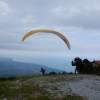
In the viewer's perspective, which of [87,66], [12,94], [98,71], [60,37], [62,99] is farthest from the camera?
[87,66]

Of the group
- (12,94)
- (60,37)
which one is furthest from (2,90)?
(60,37)

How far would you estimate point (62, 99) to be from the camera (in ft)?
48.6

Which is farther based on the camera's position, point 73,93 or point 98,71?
point 98,71

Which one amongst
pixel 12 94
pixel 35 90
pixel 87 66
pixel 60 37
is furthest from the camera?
pixel 87 66

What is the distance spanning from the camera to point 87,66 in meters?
36.6

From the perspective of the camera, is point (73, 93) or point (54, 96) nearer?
point (54, 96)

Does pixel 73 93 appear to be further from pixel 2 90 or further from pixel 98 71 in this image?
pixel 98 71

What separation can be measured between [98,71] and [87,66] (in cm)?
375

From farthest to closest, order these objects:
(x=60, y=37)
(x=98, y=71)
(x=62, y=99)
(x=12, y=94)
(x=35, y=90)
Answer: (x=98, y=71)
(x=60, y=37)
(x=35, y=90)
(x=12, y=94)
(x=62, y=99)

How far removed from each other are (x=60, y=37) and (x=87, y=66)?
19.7 meters

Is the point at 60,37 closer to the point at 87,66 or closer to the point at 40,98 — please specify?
the point at 40,98

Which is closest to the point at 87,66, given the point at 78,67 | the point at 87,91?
the point at 78,67

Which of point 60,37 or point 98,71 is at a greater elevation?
Result: point 60,37

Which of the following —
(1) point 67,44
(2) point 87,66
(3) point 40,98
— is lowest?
(3) point 40,98
